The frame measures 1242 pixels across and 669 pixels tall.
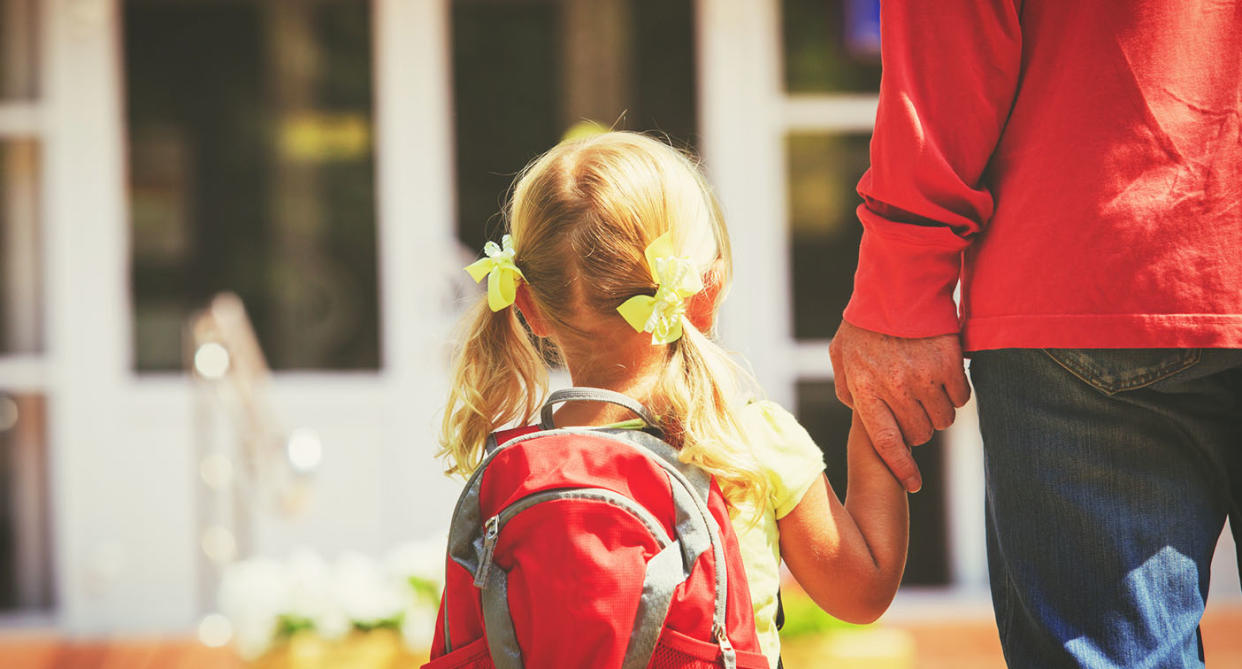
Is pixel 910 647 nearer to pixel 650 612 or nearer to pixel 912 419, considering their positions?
pixel 912 419

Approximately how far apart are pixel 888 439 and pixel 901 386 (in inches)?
2.9

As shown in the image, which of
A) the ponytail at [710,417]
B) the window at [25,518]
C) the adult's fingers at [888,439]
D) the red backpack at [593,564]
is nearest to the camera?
the red backpack at [593,564]

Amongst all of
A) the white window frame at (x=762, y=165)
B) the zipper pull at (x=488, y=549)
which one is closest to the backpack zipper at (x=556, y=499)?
the zipper pull at (x=488, y=549)

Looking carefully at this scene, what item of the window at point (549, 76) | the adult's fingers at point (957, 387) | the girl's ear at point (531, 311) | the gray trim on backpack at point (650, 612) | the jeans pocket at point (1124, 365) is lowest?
the gray trim on backpack at point (650, 612)

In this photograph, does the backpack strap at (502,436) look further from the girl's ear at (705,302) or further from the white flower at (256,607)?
the white flower at (256,607)

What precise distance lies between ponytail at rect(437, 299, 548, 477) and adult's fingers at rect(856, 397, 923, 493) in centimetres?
39

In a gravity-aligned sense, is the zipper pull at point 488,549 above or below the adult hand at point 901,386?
below

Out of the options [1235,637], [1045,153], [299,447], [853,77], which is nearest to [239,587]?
[299,447]

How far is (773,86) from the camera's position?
169 inches

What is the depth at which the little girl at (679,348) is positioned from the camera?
1374 millimetres

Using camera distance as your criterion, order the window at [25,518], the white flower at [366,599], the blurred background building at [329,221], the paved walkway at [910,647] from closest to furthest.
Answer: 1. the white flower at [366,599]
2. the paved walkway at [910,647]
3. the blurred background building at [329,221]
4. the window at [25,518]

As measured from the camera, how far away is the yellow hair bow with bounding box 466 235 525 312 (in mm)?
1425

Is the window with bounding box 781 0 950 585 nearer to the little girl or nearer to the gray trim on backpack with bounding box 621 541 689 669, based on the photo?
the little girl

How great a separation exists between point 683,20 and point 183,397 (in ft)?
7.19
